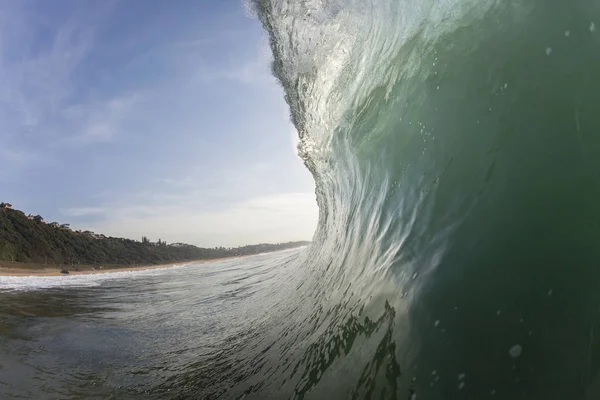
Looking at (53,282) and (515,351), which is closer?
(515,351)

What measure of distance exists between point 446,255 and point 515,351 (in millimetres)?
811

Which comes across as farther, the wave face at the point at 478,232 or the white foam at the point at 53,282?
the white foam at the point at 53,282

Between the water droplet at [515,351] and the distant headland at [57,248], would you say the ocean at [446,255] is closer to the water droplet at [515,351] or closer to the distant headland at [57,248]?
the water droplet at [515,351]

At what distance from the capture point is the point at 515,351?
6.11 feet

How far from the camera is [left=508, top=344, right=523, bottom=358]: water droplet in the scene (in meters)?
1.85

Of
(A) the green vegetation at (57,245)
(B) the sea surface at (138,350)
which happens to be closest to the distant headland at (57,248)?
(A) the green vegetation at (57,245)

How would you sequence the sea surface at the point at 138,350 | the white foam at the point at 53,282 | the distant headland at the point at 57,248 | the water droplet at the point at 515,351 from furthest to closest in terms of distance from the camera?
the distant headland at the point at 57,248
the white foam at the point at 53,282
the sea surface at the point at 138,350
the water droplet at the point at 515,351

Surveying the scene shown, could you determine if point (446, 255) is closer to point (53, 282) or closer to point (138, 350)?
point (138, 350)

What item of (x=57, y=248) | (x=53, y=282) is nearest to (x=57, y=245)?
(x=57, y=248)

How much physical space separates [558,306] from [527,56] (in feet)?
5.65

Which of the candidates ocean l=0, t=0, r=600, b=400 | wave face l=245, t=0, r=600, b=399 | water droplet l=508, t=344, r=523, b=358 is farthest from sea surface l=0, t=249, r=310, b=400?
water droplet l=508, t=344, r=523, b=358

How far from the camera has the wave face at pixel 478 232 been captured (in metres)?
1.89

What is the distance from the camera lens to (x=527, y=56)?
8.98 feet

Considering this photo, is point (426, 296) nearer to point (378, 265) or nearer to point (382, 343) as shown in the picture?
point (382, 343)
